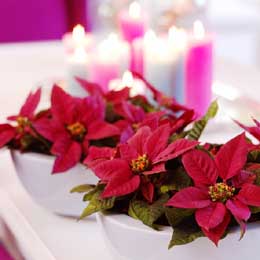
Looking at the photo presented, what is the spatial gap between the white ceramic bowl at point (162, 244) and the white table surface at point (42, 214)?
0.40 ft

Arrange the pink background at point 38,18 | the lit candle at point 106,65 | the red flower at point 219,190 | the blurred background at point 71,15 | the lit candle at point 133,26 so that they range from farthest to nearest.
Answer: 1. the pink background at point 38,18
2. the blurred background at point 71,15
3. the lit candle at point 133,26
4. the lit candle at point 106,65
5. the red flower at point 219,190

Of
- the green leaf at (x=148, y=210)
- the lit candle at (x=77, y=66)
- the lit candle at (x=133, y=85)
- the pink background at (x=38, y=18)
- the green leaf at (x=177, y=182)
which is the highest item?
the green leaf at (x=177, y=182)

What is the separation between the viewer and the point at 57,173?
0.95m

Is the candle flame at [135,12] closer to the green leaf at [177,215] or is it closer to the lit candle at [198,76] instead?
the lit candle at [198,76]

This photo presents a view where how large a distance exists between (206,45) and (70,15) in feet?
4.35

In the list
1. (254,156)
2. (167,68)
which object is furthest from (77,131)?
(167,68)

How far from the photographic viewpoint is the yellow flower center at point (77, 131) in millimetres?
947

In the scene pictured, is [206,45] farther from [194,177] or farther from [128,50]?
[194,177]

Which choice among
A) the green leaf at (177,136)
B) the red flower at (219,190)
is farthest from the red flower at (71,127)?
the red flower at (219,190)

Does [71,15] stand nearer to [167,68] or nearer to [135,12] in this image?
[135,12]

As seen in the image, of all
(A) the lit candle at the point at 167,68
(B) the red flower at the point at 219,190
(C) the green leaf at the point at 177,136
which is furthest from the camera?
(A) the lit candle at the point at 167,68

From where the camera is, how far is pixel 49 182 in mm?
974

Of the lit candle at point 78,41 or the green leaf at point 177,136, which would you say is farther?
the lit candle at point 78,41

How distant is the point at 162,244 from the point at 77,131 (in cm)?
25
